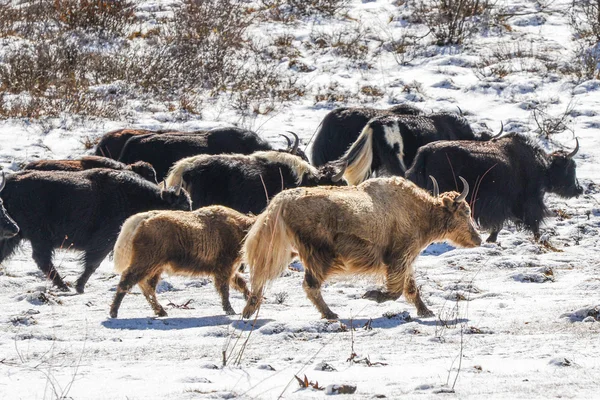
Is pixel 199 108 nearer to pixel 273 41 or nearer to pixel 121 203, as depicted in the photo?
pixel 273 41

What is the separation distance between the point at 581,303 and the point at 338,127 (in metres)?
5.61

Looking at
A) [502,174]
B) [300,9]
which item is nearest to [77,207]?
[502,174]

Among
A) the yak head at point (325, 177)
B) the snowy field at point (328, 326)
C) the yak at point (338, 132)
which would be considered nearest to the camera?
the snowy field at point (328, 326)

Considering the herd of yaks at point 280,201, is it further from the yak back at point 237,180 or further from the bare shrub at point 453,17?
the bare shrub at point 453,17

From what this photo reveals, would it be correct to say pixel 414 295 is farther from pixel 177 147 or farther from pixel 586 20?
pixel 586 20

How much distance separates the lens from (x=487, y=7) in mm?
18062

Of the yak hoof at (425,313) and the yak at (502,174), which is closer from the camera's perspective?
the yak hoof at (425,313)

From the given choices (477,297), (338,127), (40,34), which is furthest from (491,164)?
(40,34)

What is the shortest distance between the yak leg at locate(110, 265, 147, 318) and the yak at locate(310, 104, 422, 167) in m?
5.32

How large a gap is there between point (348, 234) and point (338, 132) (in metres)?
5.43

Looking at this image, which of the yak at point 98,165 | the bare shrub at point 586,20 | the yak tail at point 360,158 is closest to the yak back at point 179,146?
the yak at point 98,165

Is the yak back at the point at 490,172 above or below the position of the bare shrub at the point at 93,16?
below

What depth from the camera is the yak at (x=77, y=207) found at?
28.3ft

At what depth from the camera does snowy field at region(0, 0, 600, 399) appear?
4383 mm
